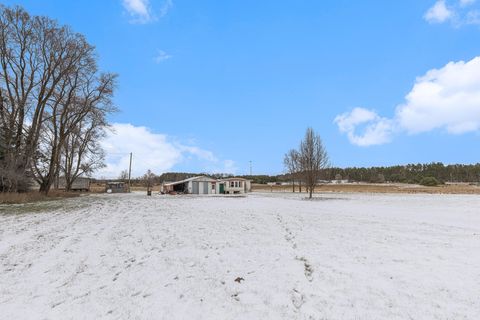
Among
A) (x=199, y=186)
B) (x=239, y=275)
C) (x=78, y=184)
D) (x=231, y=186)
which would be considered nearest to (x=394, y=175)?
(x=231, y=186)

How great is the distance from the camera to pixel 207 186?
6050 cm

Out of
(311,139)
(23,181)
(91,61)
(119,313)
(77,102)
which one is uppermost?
(91,61)

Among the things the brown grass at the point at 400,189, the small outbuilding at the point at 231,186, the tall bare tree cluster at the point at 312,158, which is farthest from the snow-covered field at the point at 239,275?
the small outbuilding at the point at 231,186

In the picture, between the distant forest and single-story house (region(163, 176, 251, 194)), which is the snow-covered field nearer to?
single-story house (region(163, 176, 251, 194))

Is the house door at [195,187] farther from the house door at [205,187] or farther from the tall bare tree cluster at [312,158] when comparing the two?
the tall bare tree cluster at [312,158]

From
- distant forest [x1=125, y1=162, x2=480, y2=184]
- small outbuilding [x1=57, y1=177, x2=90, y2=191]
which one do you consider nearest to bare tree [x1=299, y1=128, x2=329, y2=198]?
small outbuilding [x1=57, y1=177, x2=90, y2=191]

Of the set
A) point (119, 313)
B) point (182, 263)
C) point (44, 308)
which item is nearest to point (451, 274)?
point (182, 263)

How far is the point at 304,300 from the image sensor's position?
4676 millimetres

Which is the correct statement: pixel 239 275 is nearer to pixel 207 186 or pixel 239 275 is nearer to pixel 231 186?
pixel 207 186

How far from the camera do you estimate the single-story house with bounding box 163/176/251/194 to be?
2328 inches

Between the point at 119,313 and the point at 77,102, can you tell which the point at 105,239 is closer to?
the point at 119,313

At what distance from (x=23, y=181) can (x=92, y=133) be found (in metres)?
13.0

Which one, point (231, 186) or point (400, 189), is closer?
point (231, 186)

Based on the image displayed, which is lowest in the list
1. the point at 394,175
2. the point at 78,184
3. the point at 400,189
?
the point at 400,189
